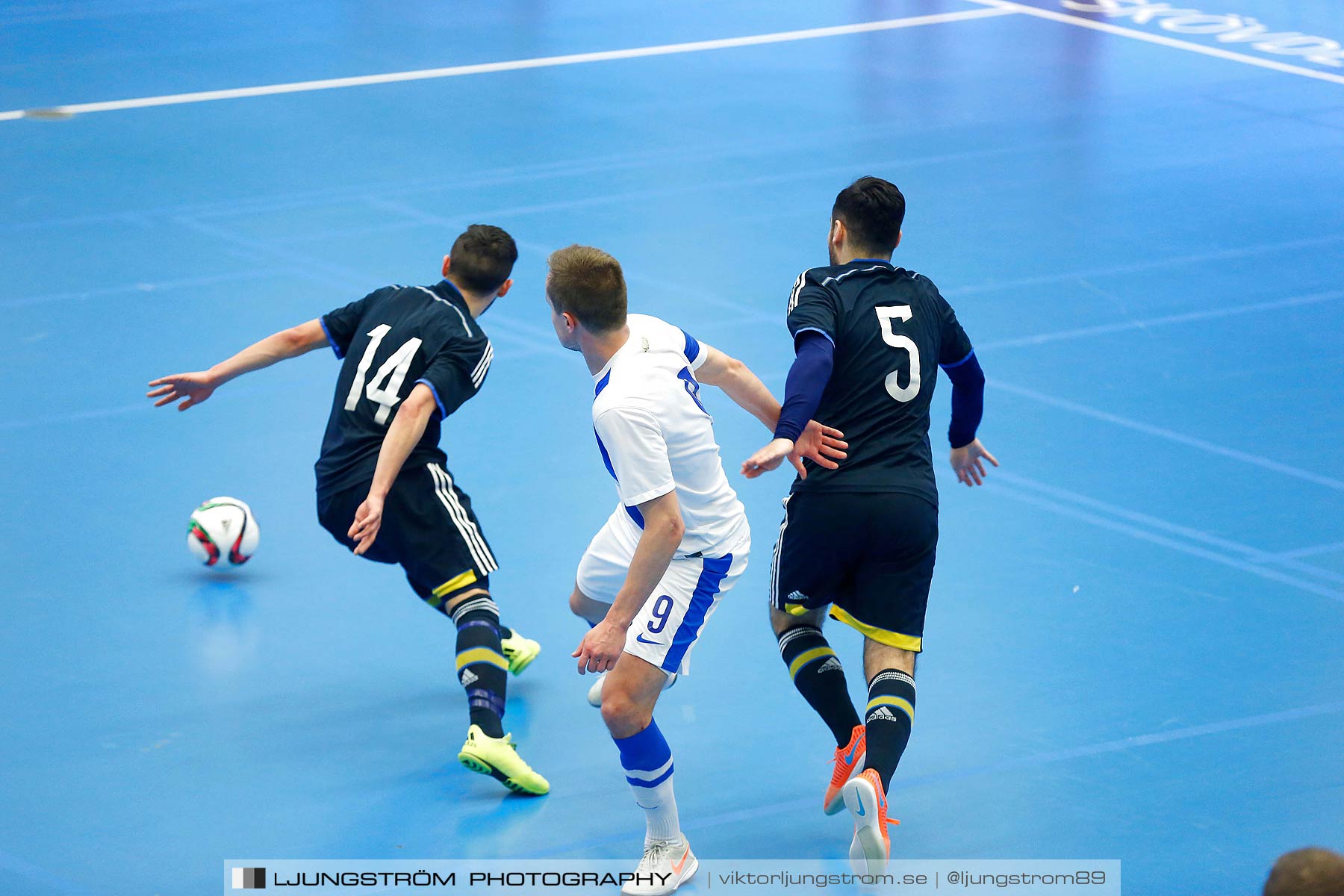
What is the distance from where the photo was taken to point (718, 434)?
9.17 meters

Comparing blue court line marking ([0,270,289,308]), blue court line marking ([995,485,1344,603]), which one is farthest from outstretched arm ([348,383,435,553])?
blue court line marking ([0,270,289,308])

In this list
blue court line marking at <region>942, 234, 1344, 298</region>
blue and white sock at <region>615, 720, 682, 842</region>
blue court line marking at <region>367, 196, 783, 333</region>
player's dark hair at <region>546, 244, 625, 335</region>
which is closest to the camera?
player's dark hair at <region>546, 244, 625, 335</region>

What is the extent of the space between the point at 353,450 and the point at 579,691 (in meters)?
1.37

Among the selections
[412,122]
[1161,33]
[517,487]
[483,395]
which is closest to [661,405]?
[517,487]

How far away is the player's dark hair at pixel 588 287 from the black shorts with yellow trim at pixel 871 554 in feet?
3.36

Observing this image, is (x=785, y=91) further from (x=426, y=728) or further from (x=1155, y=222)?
(x=426, y=728)

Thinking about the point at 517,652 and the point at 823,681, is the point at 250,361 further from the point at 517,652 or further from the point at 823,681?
the point at 823,681

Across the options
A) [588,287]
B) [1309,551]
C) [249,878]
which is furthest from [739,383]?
[1309,551]

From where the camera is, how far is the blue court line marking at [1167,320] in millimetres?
10531

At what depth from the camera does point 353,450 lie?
20.5ft

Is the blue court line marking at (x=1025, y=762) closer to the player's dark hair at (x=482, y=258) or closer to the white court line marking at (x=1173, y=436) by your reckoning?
→ the player's dark hair at (x=482, y=258)

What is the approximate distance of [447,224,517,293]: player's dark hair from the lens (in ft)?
20.6

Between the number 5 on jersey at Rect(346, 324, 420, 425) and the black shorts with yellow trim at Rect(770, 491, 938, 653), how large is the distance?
1.60m

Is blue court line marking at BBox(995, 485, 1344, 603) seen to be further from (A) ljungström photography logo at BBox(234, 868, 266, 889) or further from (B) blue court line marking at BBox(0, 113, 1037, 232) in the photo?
(B) blue court line marking at BBox(0, 113, 1037, 232)
